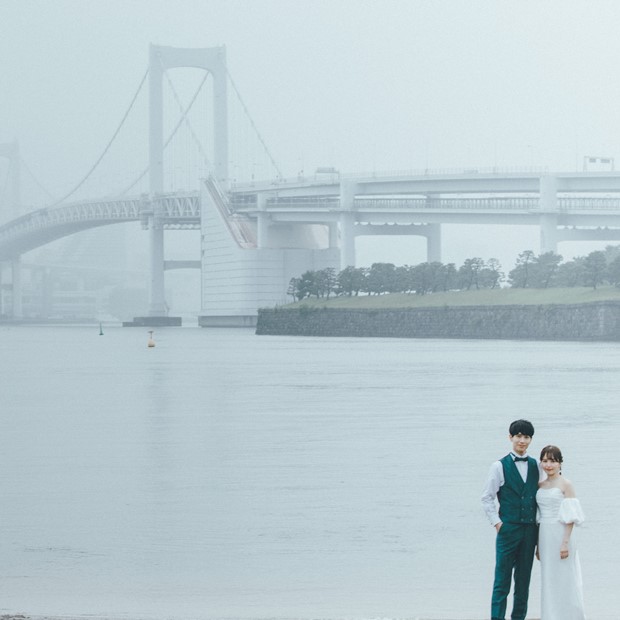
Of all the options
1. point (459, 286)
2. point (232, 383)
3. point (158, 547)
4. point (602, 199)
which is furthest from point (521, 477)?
point (602, 199)

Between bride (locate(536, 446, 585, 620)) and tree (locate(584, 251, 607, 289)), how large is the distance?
53102 mm

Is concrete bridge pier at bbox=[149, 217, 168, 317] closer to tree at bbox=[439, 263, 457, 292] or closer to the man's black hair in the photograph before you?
tree at bbox=[439, 263, 457, 292]

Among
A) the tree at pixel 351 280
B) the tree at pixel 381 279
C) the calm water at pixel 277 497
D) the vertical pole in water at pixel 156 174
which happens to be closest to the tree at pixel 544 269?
the tree at pixel 381 279

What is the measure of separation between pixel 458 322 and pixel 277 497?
52822mm

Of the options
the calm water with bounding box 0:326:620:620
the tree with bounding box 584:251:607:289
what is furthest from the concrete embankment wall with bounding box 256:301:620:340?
the calm water with bounding box 0:326:620:620

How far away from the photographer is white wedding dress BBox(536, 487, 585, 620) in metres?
5.62

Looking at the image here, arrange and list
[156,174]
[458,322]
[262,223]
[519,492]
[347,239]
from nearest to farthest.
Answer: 1. [519,492]
2. [458,322]
3. [347,239]
4. [262,223]
5. [156,174]

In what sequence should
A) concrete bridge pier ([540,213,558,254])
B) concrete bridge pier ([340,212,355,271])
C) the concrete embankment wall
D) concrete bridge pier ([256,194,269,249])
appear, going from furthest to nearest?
concrete bridge pier ([256,194,269,249]) < concrete bridge pier ([340,212,355,271]) < concrete bridge pier ([540,213,558,254]) < the concrete embankment wall

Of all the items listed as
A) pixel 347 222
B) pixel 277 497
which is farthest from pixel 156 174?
pixel 277 497

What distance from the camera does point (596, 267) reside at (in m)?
58.3

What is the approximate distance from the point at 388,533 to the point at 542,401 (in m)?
12.1

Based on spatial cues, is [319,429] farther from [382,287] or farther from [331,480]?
[382,287]

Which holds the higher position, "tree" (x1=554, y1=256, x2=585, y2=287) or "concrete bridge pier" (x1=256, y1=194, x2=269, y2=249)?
"concrete bridge pier" (x1=256, y1=194, x2=269, y2=249)

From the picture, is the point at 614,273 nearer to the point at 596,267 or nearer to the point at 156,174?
the point at 596,267
